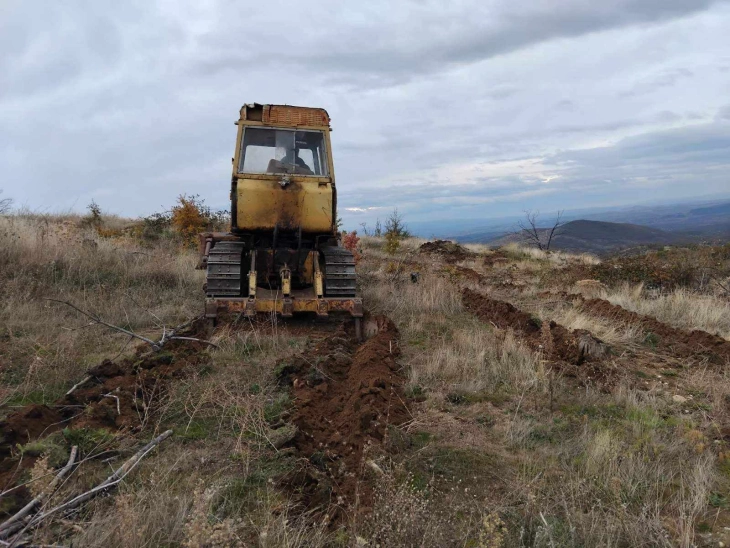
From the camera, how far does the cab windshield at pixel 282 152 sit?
777 centimetres

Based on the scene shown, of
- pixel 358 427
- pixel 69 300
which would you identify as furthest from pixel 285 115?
pixel 358 427

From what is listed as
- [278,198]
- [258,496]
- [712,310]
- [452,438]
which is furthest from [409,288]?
[258,496]

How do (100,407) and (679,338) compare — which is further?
(679,338)

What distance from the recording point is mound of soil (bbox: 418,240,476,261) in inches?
862

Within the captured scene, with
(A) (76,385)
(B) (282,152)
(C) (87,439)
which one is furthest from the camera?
(B) (282,152)

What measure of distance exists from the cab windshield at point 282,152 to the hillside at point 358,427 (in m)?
2.31

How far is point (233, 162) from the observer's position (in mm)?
7598

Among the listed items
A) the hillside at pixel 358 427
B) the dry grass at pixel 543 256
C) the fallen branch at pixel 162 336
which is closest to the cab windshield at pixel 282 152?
the hillside at pixel 358 427

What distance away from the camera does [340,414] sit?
440cm

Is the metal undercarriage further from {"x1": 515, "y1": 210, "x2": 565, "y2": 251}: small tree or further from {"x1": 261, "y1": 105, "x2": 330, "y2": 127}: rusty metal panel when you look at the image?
{"x1": 515, "y1": 210, "x2": 565, "y2": 251}: small tree

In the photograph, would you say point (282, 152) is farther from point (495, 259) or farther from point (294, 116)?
point (495, 259)

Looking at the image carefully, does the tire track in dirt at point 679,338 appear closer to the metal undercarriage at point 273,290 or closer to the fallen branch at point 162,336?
the metal undercarriage at point 273,290

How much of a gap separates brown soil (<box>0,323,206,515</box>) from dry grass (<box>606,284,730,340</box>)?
785 cm

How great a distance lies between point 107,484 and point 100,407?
1.39 metres
